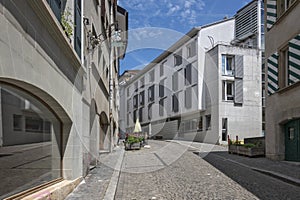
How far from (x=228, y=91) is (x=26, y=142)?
1041 inches

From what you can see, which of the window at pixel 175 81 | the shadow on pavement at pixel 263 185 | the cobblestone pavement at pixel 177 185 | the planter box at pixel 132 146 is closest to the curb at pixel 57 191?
the cobblestone pavement at pixel 177 185

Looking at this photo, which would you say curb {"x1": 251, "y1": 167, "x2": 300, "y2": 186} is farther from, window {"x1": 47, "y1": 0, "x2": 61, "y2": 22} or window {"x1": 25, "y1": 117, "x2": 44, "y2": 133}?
window {"x1": 47, "y1": 0, "x2": 61, "y2": 22}

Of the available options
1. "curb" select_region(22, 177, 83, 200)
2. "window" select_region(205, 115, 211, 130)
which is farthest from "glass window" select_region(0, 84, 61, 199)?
"window" select_region(205, 115, 211, 130)

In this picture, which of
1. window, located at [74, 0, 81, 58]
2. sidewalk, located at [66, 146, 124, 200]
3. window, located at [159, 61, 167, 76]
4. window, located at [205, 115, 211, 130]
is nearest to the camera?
sidewalk, located at [66, 146, 124, 200]

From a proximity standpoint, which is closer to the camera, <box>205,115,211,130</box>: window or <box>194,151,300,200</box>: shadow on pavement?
<box>194,151,300,200</box>: shadow on pavement

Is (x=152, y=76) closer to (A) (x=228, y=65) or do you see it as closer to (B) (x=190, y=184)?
(A) (x=228, y=65)

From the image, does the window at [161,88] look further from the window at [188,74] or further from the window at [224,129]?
the window at [224,129]

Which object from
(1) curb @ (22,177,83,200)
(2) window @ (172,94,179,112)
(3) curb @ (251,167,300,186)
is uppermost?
(2) window @ (172,94,179,112)

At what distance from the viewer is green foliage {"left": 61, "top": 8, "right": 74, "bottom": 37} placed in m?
6.43

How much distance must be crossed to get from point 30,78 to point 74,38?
322cm

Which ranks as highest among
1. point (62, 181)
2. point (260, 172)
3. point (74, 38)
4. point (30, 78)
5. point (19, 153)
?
point (74, 38)

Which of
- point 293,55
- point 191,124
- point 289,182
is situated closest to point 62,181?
point 289,182

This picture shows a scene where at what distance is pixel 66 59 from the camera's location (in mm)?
6449

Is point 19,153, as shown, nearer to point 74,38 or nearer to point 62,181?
point 62,181
